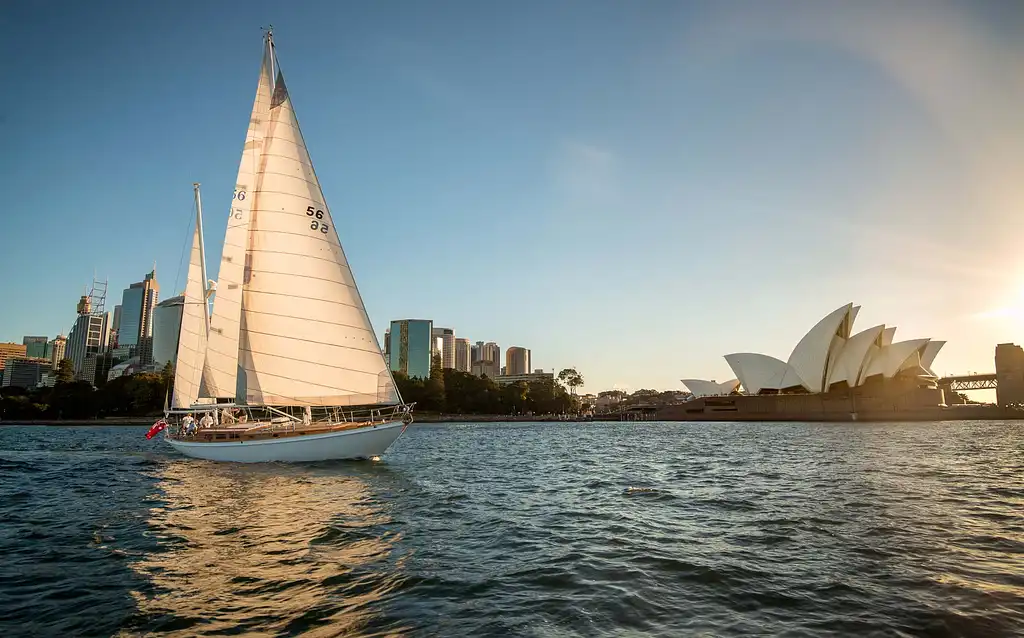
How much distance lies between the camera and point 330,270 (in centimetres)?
2617

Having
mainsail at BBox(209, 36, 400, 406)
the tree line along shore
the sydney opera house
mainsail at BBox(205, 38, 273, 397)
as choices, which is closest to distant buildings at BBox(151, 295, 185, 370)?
the tree line along shore

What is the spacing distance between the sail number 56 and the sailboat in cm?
4

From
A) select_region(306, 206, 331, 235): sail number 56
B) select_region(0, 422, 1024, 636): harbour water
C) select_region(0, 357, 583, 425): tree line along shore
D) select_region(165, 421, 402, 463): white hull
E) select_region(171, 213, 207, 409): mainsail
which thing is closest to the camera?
select_region(0, 422, 1024, 636): harbour water

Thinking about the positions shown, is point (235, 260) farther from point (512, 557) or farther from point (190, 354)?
point (512, 557)

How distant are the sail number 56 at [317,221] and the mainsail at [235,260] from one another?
289cm

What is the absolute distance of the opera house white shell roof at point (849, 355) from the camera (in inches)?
3873

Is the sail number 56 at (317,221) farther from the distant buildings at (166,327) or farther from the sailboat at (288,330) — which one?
the distant buildings at (166,327)

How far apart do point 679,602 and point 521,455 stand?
27617 millimetres

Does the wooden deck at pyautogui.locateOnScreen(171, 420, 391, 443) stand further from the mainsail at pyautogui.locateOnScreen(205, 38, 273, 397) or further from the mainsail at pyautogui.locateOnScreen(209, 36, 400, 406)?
the mainsail at pyautogui.locateOnScreen(205, 38, 273, 397)

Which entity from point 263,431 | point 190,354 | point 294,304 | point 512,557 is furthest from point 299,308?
point 512,557

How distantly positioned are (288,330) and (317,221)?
524 centimetres

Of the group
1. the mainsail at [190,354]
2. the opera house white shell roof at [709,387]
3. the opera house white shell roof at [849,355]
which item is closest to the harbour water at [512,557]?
the mainsail at [190,354]

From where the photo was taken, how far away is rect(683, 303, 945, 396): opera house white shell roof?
98375mm

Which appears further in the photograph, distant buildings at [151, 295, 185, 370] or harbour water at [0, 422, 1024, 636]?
distant buildings at [151, 295, 185, 370]
